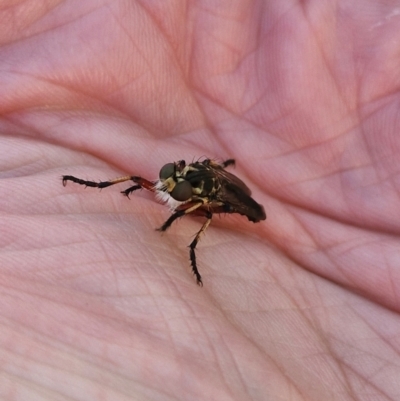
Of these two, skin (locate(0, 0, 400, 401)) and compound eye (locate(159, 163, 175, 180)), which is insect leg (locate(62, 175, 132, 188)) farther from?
compound eye (locate(159, 163, 175, 180))

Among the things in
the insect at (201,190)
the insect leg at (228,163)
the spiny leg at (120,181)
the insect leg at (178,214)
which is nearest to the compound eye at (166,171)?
the insect at (201,190)

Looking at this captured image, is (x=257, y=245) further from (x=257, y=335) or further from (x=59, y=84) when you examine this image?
(x=59, y=84)

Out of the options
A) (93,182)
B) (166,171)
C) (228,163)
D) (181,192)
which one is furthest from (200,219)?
(93,182)

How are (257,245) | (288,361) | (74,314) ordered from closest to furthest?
(74,314) < (288,361) < (257,245)

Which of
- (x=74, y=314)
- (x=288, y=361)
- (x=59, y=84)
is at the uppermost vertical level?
(x=59, y=84)

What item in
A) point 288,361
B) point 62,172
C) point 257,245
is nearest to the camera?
point 288,361

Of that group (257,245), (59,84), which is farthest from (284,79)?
(59,84)

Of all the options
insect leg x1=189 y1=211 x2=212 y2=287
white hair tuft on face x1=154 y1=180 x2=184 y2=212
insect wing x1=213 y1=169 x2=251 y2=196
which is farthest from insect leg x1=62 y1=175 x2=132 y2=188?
insect wing x1=213 y1=169 x2=251 y2=196
